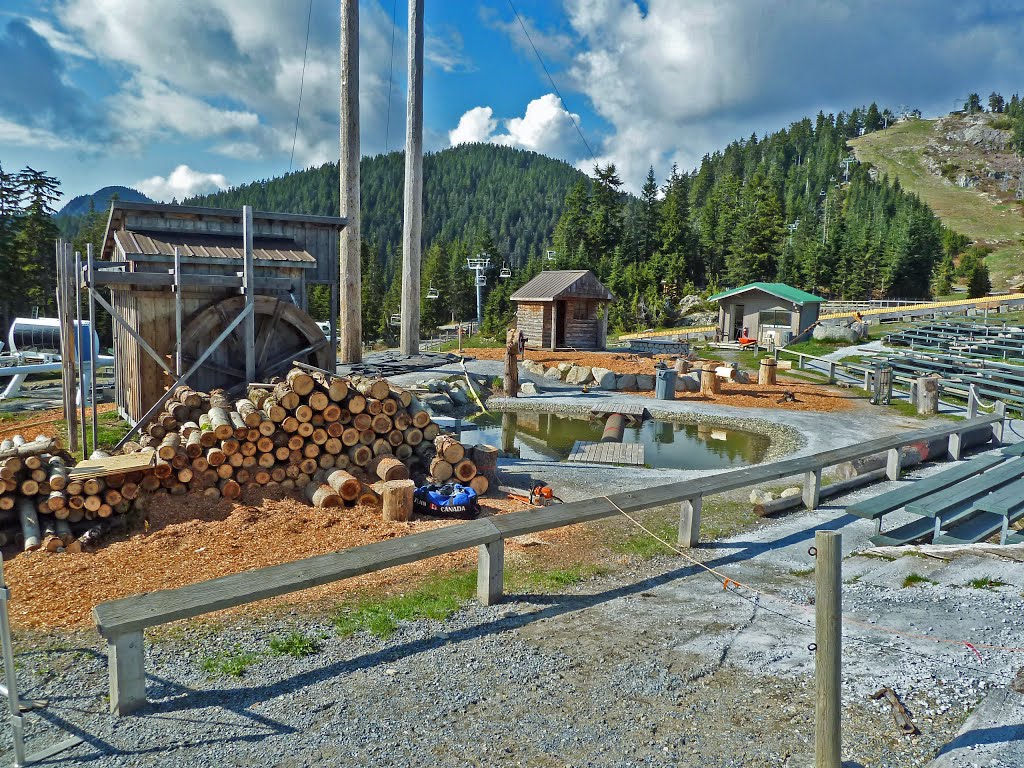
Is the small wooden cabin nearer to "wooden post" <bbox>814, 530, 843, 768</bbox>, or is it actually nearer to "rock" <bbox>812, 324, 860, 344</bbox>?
"rock" <bbox>812, 324, 860, 344</bbox>

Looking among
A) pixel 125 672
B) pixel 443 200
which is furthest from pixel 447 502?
pixel 443 200

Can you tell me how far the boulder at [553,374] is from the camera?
26194 millimetres

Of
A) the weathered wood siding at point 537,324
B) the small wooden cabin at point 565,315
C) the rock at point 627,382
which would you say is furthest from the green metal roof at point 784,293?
A: the rock at point 627,382

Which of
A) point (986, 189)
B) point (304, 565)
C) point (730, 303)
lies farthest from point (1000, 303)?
point (986, 189)

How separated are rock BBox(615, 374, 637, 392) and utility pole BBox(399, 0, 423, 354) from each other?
7088mm

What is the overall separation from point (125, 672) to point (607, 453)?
11.5 m

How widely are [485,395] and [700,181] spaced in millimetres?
109842

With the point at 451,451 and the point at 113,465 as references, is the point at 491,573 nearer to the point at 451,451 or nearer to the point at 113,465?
the point at 451,451

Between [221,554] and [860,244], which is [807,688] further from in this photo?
[860,244]

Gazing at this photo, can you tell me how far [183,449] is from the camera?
9.41 metres

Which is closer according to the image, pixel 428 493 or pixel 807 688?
pixel 807 688

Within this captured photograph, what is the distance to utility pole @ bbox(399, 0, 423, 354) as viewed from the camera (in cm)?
2023

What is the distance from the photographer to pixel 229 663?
4.83 meters

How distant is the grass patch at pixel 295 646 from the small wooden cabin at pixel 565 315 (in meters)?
28.7
